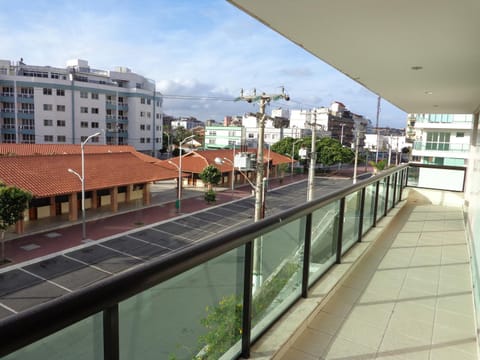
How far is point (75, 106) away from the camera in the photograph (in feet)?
135

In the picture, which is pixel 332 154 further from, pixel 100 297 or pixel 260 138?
pixel 100 297

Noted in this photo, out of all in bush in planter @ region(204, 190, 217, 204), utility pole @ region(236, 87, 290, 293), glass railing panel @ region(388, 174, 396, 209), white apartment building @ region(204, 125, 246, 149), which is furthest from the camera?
white apartment building @ region(204, 125, 246, 149)

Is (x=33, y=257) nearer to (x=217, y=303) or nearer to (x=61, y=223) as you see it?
(x=61, y=223)

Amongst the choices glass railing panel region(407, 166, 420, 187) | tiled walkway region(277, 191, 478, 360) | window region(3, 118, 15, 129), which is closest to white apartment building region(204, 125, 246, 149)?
window region(3, 118, 15, 129)

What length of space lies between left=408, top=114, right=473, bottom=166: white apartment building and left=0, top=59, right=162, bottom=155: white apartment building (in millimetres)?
34093

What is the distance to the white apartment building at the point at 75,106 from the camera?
126 ft

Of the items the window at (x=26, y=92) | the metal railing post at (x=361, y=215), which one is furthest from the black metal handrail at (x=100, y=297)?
the window at (x=26, y=92)

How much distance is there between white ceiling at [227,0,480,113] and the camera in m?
2.56

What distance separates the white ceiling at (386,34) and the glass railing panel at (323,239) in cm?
157

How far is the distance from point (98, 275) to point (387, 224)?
10.7 m

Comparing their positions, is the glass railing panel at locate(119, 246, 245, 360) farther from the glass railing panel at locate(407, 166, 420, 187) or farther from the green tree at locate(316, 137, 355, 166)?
the green tree at locate(316, 137, 355, 166)

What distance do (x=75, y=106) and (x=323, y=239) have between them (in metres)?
43.8

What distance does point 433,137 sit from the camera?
117ft

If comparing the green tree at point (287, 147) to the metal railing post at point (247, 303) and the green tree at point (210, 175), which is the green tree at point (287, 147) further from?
the metal railing post at point (247, 303)
